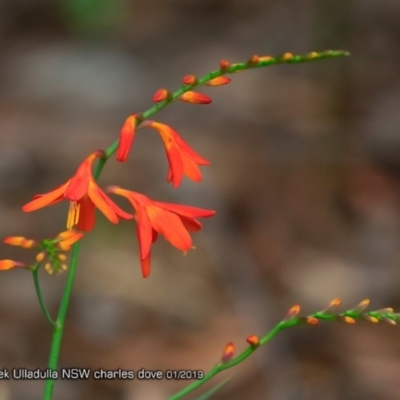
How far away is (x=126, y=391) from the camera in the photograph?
2598 millimetres

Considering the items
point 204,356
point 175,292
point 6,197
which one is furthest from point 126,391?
point 6,197

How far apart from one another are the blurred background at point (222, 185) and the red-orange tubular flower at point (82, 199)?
1707 millimetres

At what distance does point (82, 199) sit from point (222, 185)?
9.42 ft

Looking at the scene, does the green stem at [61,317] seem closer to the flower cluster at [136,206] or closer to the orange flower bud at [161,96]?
the flower cluster at [136,206]

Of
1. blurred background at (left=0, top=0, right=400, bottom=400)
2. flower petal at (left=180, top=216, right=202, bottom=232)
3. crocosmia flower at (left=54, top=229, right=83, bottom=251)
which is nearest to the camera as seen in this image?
crocosmia flower at (left=54, top=229, right=83, bottom=251)

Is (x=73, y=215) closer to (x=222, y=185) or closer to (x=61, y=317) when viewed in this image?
(x=61, y=317)

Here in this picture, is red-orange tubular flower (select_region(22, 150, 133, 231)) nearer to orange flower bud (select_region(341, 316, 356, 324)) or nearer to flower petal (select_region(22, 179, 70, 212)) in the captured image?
flower petal (select_region(22, 179, 70, 212))

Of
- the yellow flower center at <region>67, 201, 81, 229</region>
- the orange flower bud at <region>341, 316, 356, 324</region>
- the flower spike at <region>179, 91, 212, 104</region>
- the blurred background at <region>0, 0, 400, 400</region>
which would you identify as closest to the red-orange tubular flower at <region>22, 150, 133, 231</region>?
the yellow flower center at <region>67, 201, 81, 229</region>

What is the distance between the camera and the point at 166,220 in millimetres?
953

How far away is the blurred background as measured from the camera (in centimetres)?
288

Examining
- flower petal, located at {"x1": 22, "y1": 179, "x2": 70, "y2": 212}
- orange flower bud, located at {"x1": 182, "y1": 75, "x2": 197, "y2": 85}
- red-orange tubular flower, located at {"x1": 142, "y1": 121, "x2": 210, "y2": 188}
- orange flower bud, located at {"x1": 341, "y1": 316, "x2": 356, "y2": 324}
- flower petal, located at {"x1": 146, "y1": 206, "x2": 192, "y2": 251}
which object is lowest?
orange flower bud, located at {"x1": 341, "y1": 316, "x2": 356, "y2": 324}

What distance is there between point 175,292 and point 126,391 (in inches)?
27.5

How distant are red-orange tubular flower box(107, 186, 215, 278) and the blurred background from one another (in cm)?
171

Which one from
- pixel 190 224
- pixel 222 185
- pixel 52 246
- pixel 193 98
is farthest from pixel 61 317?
pixel 222 185
